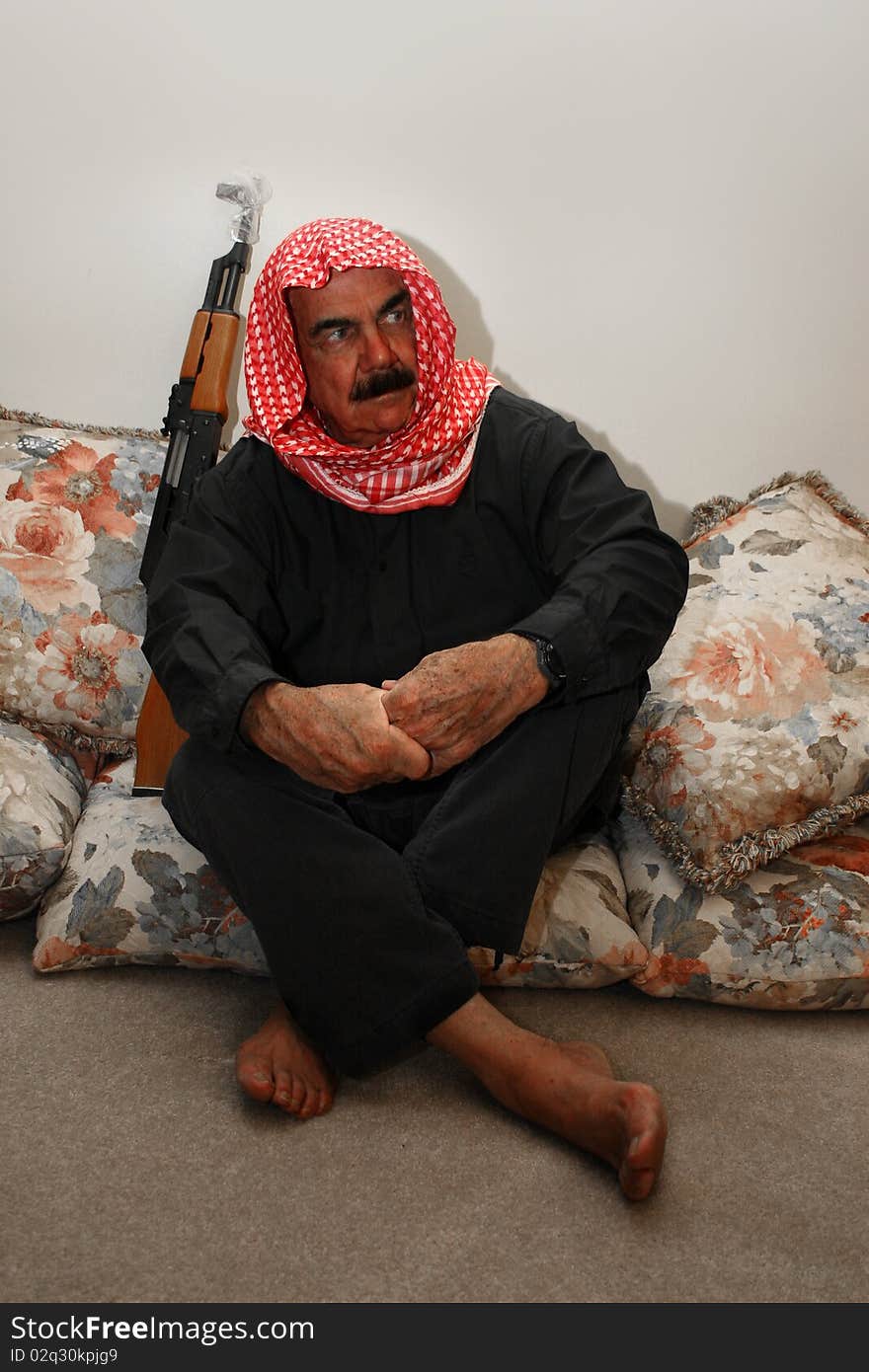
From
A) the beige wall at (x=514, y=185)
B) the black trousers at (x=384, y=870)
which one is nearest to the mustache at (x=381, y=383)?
the black trousers at (x=384, y=870)

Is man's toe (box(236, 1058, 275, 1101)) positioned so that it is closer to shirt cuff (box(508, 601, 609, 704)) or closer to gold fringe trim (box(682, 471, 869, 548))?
shirt cuff (box(508, 601, 609, 704))

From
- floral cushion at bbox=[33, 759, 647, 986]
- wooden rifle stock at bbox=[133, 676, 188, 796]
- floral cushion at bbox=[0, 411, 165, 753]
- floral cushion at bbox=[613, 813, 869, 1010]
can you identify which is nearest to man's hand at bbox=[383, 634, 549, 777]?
floral cushion at bbox=[33, 759, 647, 986]

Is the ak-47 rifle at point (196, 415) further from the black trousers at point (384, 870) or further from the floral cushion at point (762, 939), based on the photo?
the floral cushion at point (762, 939)

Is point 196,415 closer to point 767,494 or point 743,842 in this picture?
point 767,494

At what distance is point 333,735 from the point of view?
4.95 feet

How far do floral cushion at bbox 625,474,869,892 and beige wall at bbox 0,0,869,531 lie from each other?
0.45m

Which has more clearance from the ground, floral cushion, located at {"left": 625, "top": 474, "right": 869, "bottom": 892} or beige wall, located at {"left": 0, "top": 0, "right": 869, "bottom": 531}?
beige wall, located at {"left": 0, "top": 0, "right": 869, "bottom": 531}

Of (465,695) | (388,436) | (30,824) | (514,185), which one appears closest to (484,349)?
(514,185)

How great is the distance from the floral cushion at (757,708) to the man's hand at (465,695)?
1.39 feet

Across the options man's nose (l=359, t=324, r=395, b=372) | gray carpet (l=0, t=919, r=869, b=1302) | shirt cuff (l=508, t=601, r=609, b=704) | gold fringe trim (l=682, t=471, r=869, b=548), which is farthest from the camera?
gold fringe trim (l=682, t=471, r=869, b=548)

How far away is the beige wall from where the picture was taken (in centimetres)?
228

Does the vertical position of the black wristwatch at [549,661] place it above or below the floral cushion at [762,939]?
above

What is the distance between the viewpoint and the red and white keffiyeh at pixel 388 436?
69.6 inches
